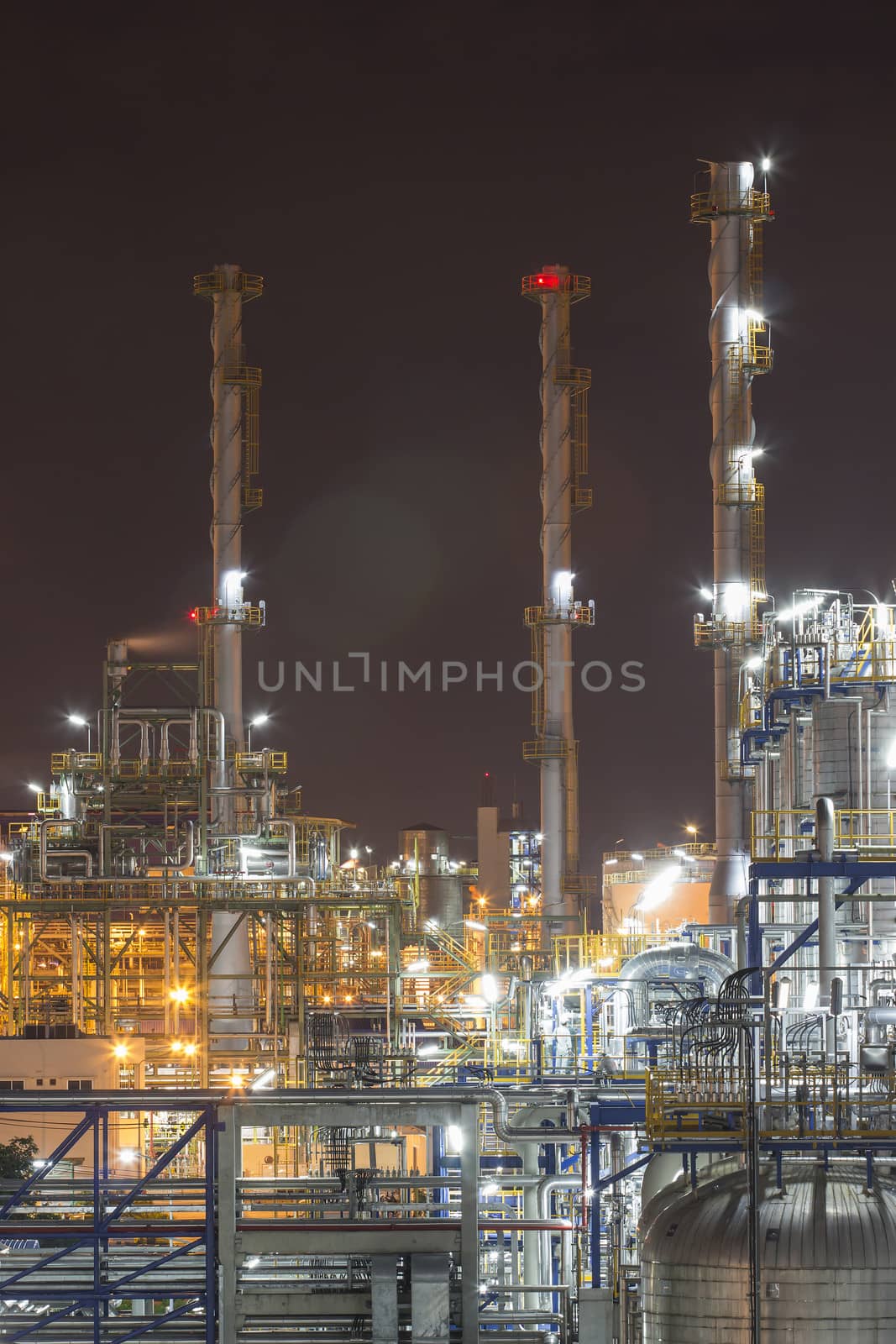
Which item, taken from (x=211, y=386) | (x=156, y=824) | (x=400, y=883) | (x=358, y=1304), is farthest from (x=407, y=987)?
(x=358, y=1304)

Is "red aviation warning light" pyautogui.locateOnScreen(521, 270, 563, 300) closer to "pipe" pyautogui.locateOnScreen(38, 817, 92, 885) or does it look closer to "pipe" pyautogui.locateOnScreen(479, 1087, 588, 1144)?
"pipe" pyautogui.locateOnScreen(38, 817, 92, 885)

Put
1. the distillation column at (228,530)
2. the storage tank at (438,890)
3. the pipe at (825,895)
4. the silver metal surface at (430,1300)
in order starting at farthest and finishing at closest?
the storage tank at (438,890) < the distillation column at (228,530) < the pipe at (825,895) < the silver metal surface at (430,1300)

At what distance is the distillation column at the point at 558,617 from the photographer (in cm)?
A: 6147

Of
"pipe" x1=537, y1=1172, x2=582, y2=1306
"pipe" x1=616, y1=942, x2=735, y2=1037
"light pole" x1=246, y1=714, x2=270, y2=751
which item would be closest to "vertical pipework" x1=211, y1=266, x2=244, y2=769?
"light pole" x1=246, y1=714, x2=270, y2=751

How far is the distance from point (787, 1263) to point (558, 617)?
4307 cm

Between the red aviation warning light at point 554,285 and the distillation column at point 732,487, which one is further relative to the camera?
the red aviation warning light at point 554,285

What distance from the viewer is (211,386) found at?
60875mm

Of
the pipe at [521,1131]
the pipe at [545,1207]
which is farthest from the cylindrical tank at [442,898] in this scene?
the pipe at [521,1131]

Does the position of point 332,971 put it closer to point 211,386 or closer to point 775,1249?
point 211,386

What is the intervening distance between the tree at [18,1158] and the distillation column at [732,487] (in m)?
18.3

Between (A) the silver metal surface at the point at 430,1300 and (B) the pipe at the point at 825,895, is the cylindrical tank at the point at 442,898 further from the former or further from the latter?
(A) the silver metal surface at the point at 430,1300

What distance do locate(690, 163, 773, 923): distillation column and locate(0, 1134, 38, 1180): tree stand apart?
60.1ft

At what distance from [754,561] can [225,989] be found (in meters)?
17.8

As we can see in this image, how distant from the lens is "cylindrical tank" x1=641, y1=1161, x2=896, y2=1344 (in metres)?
18.7
